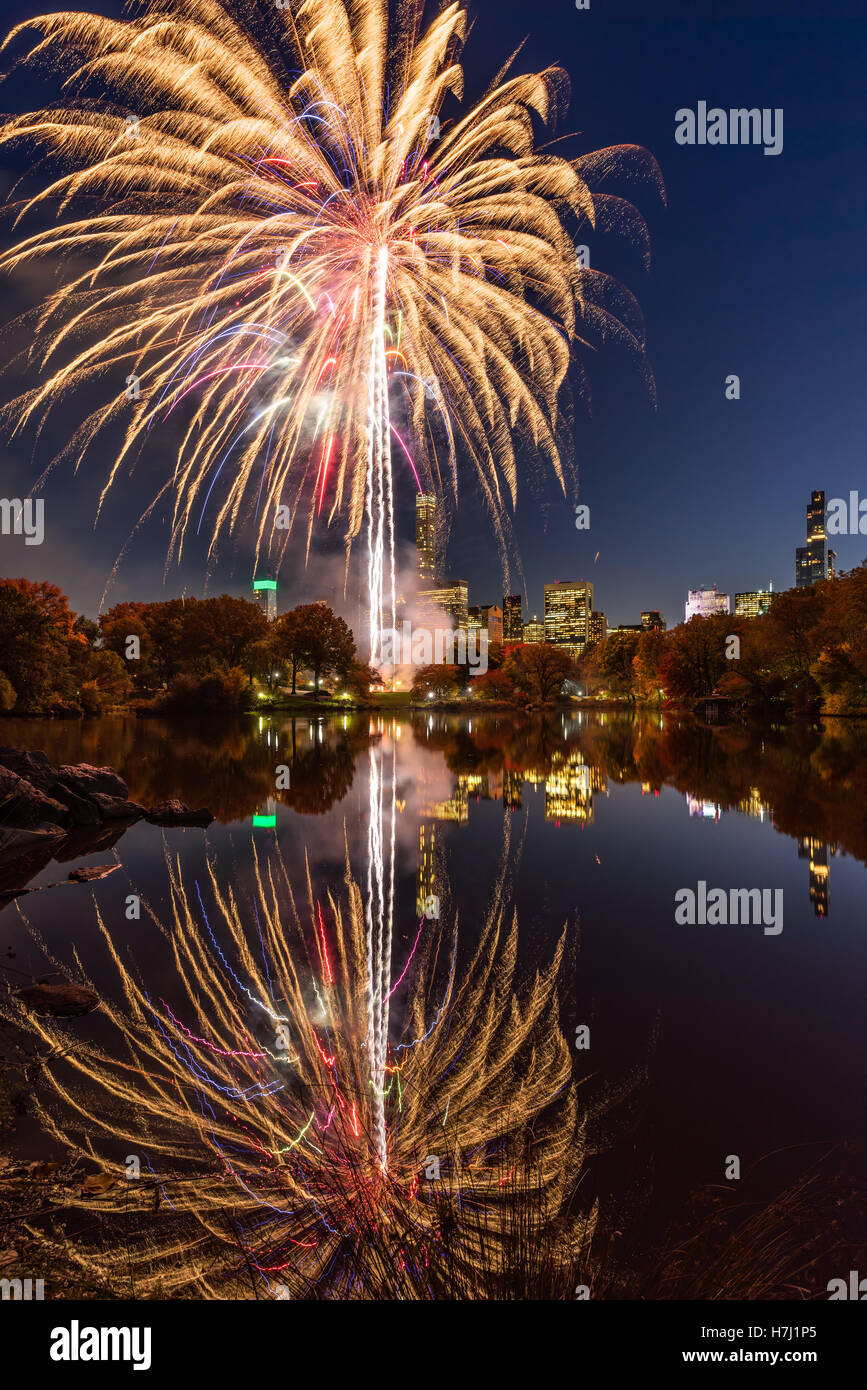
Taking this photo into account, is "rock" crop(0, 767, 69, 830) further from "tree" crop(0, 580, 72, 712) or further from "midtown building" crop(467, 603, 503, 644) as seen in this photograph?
"midtown building" crop(467, 603, 503, 644)

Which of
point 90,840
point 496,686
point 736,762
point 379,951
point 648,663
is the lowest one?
point 379,951

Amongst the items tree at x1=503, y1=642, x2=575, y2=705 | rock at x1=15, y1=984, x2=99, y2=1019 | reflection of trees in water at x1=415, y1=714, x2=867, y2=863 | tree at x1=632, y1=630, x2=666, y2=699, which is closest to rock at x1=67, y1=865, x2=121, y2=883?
rock at x1=15, y1=984, x2=99, y2=1019

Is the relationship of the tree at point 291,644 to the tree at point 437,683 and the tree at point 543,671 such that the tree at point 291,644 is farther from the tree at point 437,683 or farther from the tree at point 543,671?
the tree at point 543,671

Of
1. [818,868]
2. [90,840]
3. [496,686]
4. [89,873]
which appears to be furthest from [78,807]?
[496,686]

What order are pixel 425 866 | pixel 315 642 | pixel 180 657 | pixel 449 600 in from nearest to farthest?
pixel 425 866
pixel 180 657
pixel 315 642
pixel 449 600

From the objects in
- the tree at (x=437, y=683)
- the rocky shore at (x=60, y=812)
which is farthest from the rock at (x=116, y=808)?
the tree at (x=437, y=683)

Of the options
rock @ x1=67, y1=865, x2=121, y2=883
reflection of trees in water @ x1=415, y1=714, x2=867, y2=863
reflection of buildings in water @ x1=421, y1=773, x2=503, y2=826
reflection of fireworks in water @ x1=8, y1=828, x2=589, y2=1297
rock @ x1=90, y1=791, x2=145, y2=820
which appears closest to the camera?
reflection of fireworks in water @ x1=8, y1=828, x2=589, y2=1297

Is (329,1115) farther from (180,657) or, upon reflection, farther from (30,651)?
(180,657)
